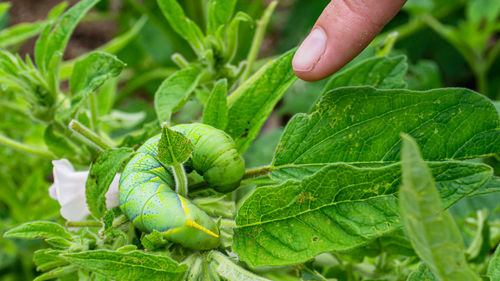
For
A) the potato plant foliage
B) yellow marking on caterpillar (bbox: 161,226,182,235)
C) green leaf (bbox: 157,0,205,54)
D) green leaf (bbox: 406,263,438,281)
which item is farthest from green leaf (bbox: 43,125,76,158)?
green leaf (bbox: 406,263,438,281)

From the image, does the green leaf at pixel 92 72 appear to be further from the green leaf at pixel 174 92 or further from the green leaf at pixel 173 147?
the green leaf at pixel 173 147

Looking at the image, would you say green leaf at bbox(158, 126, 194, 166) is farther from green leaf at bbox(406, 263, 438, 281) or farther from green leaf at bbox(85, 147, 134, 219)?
green leaf at bbox(406, 263, 438, 281)

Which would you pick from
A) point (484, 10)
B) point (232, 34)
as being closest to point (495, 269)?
point (232, 34)

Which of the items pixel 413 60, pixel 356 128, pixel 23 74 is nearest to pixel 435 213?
pixel 356 128

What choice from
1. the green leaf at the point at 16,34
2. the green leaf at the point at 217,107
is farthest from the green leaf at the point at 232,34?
the green leaf at the point at 16,34

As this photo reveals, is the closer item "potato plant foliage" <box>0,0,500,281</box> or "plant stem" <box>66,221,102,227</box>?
"potato plant foliage" <box>0,0,500,281</box>

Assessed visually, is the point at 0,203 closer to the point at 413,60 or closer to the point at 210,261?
the point at 210,261
